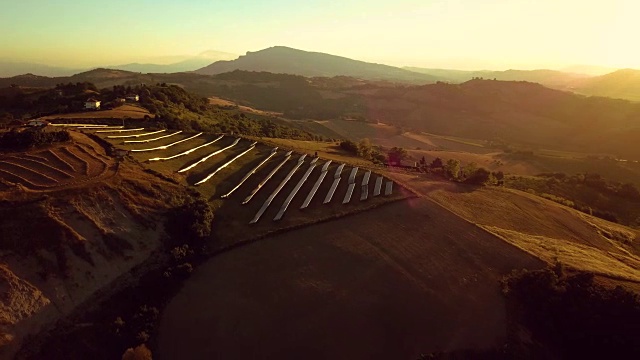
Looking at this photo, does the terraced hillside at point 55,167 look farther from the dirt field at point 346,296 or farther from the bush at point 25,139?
the dirt field at point 346,296

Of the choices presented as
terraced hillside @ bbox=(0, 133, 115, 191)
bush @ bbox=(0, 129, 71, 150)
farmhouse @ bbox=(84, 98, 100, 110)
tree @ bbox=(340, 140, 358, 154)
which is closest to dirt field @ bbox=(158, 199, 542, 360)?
terraced hillside @ bbox=(0, 133, 115, 191)

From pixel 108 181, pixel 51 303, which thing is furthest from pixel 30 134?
pixel 51 303

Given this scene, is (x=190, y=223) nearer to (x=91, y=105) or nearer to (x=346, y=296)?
(x=346, y=296)

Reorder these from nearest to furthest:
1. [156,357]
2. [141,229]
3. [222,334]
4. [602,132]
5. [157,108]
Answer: [156,357]
[222,334]
[141,229]
[157,108]
[602,132]

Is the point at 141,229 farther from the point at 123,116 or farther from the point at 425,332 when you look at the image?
the point at 123,116

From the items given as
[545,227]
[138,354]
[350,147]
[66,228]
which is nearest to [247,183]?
[66,228]

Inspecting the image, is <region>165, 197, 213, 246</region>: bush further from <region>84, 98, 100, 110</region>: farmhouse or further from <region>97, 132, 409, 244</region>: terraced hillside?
<region>84, 98, 100, 110</region>: farmhouse
